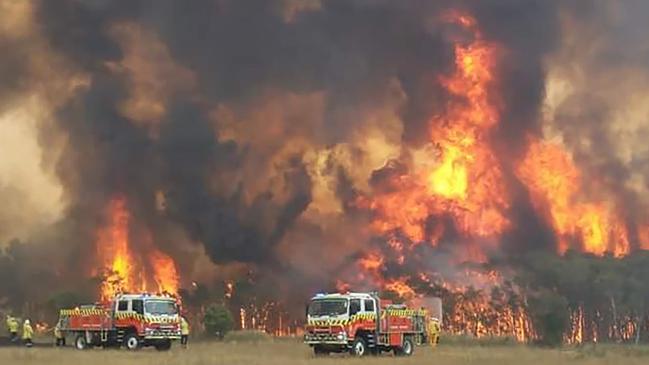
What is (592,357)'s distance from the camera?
136ft

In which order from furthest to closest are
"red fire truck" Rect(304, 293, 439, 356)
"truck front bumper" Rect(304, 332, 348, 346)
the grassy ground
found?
1. "red fire truck" Rect(304, 293, 439, 356)
2. "truck front bumper" Rect(304, 332, 348, 346)
3. the grassy ground

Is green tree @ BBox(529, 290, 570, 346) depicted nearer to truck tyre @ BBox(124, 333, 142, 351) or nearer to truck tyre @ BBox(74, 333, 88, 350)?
truck tyre @ BBox(124, 333, 142, 351)

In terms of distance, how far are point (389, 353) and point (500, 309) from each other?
37.1 meters

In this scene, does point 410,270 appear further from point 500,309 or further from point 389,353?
point 389,353

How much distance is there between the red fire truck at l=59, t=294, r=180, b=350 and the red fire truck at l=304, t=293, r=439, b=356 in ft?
25.7

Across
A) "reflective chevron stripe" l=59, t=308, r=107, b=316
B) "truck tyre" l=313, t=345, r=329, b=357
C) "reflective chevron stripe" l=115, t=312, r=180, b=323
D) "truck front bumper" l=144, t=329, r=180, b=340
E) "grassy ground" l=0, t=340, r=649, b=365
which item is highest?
"reflective chevron stripe" l=59, t=308, r=107, b=316

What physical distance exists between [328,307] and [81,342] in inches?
541

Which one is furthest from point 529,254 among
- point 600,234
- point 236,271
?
point 236,271

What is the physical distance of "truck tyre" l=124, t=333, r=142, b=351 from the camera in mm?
45125

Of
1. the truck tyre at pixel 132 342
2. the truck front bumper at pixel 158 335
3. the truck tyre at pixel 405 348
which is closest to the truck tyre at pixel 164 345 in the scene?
the truck front bumper at pixel 158 335

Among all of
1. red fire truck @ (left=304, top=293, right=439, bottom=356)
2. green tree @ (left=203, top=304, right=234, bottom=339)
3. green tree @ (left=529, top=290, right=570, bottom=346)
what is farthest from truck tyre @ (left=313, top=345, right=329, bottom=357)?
green tree @ (left=203, top=304, right=234, bottom=339)

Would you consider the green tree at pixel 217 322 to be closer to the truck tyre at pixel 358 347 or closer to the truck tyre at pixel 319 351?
the truck tyre at pixel 319 351

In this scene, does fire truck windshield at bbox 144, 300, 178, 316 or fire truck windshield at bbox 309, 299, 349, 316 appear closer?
fire truck windshield at bbox 309, 299, 349, 316

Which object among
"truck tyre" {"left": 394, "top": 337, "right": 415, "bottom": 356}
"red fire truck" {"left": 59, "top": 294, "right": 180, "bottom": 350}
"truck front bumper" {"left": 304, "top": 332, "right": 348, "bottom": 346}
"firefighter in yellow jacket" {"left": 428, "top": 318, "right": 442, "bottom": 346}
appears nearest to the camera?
"truck front bumper" {"left": 304, "top": 332, "right": 348, "bottom": 346}
